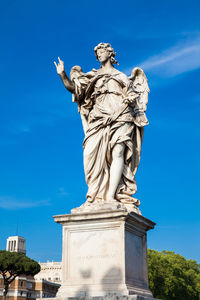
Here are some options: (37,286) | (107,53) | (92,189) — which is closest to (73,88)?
(107,53)

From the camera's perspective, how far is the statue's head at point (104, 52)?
987 cm

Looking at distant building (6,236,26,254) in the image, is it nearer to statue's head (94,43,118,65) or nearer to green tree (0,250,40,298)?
green tree (0,250,40,298)

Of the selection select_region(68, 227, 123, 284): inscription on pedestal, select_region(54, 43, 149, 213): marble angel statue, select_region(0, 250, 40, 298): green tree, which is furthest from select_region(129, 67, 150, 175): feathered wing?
select_region(0, 250, 40, 298): green tree

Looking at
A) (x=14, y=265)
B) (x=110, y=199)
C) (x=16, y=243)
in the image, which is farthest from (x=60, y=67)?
(x=16, y=243)

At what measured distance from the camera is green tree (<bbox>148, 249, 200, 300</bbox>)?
156 ft

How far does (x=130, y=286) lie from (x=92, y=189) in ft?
7.13

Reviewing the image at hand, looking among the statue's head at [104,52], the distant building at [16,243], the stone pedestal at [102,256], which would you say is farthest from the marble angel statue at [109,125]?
the distant building at [16,243]

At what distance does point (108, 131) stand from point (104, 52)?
208 centimetres

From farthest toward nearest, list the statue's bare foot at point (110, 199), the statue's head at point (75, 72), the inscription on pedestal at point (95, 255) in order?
1. the statue's head at point (75, 72)
2. the statue's bare foot at point (110, 199)
3. the inscription on pedestal at point (95, 255)

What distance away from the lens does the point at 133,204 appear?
Answer: 8852 millimetres

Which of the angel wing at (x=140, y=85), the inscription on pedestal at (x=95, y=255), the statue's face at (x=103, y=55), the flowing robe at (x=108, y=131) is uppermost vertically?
the statue's face at (x=103, y=55)

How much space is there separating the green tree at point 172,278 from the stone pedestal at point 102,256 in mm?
40699

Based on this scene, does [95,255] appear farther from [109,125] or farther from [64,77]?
[64,77]

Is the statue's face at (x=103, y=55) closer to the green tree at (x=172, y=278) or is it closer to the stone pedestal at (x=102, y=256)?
the stone pedestal at (x=102, y=256)
